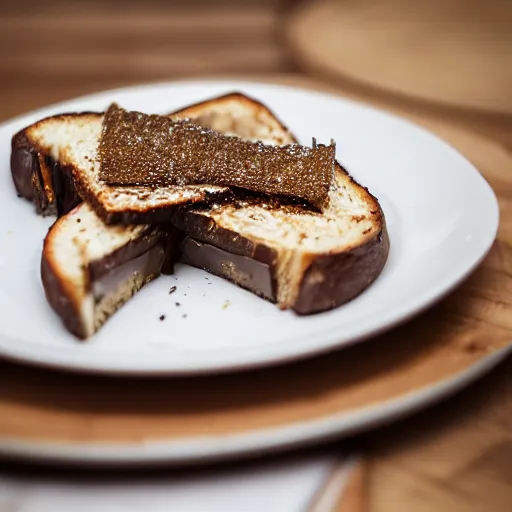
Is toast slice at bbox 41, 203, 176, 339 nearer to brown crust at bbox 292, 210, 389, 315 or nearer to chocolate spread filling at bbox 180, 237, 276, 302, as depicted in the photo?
→ chocolate spread filling at bbox 180, 237, 276, 302

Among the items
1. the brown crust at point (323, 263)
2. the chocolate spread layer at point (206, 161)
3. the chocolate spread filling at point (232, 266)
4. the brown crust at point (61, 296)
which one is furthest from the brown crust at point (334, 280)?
the brown crust at point (61, 296)

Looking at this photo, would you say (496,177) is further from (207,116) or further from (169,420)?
(169,420)

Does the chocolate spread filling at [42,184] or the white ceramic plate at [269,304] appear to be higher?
the chocolate spread filling at [42,184]

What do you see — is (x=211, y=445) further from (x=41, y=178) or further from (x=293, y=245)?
(x=41, y=178)

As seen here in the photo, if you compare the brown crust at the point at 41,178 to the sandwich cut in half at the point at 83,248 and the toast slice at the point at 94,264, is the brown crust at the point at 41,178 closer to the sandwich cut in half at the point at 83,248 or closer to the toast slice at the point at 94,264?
the sandwich cut in half at the point at 83,248

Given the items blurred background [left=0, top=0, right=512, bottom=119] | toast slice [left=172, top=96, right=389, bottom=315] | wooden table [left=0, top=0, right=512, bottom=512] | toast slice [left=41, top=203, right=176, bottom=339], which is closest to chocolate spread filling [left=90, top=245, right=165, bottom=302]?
toast slice [left=41, top=203, right=176, bottom=339]

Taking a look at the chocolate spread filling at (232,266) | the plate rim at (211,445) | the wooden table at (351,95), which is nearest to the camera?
the plate rim at (211,445)
